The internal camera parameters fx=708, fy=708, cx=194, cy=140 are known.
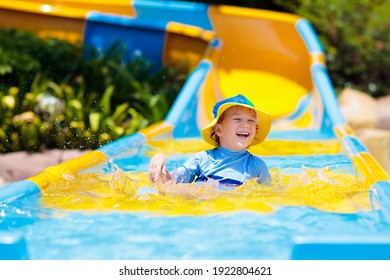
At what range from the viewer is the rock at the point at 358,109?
7.91 metres

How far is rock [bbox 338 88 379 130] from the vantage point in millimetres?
7906

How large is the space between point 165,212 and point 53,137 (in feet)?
10.4

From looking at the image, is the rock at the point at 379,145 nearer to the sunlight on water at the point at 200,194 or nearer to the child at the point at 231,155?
the sunlight on water at the point at 200,194

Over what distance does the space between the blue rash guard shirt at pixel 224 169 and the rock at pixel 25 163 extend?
2.06 metres

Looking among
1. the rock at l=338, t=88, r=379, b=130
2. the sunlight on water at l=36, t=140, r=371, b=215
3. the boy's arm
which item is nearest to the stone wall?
the rock at l=338, t=88, r=379, b=130

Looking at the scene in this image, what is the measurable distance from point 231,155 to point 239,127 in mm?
174

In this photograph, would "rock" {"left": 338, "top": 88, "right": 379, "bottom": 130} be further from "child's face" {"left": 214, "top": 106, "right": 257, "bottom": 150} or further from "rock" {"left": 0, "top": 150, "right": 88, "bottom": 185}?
"child's face" {"left": 214, "top": 106, "right": 257, "bottom": 150}

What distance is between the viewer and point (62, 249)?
278 cm

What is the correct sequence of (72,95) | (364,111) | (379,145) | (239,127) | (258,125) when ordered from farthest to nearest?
(364,111) < (379,145) < (72,95) < (258,125) < (239,127)

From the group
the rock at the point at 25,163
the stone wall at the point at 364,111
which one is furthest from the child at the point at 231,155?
the stone wall at the point at 364,111

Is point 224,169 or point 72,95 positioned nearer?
point 224,169

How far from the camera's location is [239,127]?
3.92 m

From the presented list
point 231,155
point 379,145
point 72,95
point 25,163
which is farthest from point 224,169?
point 379,145

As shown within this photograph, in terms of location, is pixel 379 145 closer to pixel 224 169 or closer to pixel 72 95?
pixel 72 95
